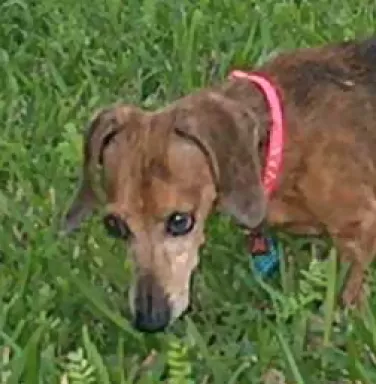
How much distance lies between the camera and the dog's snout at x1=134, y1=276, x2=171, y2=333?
13.3 feet

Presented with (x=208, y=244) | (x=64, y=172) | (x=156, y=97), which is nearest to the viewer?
(x=208, y=244)

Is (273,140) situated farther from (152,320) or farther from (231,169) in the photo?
(152,320)

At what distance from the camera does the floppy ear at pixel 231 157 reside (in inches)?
164

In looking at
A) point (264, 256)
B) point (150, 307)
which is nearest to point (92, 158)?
point (150, 307)

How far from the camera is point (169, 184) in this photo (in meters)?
4.09

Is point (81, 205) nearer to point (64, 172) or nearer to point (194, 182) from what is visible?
point (194, 182)

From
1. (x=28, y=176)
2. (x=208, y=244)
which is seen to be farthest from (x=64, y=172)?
(x=208, y=244)

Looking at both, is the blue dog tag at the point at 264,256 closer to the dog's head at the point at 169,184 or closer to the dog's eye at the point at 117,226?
the dog's head at the point at 169,184

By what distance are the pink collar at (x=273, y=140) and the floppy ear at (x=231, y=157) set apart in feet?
0.53

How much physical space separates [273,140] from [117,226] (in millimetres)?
550

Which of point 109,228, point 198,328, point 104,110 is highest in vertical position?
point 104,110

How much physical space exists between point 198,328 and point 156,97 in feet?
5.14

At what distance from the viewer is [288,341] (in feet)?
13.8

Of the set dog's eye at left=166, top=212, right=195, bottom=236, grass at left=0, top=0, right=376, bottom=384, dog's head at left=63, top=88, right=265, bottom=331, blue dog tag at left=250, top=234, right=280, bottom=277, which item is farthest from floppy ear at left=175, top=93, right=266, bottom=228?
blue dog tag at left=250, top=234, right=280, bottom=277
